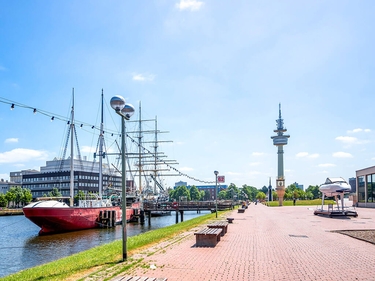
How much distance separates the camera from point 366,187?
2372 inches

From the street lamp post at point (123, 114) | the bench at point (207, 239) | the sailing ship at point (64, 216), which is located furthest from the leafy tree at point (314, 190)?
the street lamp post at point (123, 114)

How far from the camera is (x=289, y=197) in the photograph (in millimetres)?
129250

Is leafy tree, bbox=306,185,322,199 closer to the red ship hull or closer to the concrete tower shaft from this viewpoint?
the concrete tower shaft

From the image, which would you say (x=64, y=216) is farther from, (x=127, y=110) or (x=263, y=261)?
(x=263, y=261)

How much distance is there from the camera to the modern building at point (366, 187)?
57656mm

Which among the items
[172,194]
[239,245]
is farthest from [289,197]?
[239,245]

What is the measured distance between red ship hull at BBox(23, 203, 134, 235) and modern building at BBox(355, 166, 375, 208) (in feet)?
147

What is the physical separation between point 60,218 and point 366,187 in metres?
51.3

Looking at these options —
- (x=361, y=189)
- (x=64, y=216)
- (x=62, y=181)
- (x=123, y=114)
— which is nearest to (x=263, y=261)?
(x=123, y=114)

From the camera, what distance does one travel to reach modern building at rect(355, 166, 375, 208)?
57656mm

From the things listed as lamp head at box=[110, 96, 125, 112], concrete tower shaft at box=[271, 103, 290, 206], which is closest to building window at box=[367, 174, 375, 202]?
concrete tower shaft at box=[271, 103, 290, 206]

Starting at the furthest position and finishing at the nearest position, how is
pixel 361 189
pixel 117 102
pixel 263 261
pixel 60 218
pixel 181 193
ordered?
pixel 181 193
pixel 361 189
pixel 60 218
pixel 117 102
pixel 263 261

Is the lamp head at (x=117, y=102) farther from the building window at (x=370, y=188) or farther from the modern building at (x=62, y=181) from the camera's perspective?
the modern building at (x=62, y=181)

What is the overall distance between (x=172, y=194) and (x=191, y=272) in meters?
154
